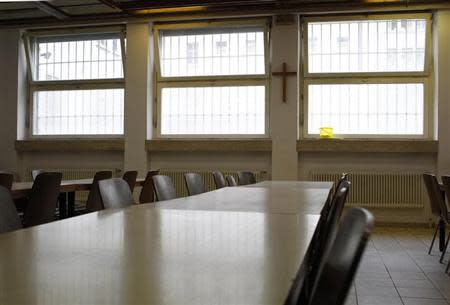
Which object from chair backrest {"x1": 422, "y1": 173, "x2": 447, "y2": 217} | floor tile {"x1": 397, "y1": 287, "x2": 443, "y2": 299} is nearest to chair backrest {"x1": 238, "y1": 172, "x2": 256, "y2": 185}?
chair backrest {"x1": 422, "y1": 173, "x2": 447, "y2": 217}

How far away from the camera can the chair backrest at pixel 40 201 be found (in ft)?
10.9

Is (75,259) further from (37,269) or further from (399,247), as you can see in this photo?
(399,247)

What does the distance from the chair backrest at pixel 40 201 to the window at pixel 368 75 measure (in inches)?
170

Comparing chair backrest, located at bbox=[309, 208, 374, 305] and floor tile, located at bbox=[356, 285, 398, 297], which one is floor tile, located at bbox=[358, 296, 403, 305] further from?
chair backrest, located at bbox=[309, 208, 374, 305]

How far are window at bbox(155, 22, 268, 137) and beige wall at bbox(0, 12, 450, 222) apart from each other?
30 centimetres

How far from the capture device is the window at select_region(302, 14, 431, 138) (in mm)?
6609

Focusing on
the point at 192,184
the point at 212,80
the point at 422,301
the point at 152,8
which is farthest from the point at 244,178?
the point at 152,8

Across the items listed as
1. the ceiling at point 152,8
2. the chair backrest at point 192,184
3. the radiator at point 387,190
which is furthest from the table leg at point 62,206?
the radiator at point 387,190

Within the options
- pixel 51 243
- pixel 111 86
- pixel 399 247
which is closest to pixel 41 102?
pixel 111 86

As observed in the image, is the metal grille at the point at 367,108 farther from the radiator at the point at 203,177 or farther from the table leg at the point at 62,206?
the table leg at the point at 62,206

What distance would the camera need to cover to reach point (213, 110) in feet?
23.5

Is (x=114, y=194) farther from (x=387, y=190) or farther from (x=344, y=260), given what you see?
(x=387, y=190)

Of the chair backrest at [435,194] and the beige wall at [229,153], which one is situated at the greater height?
the beige wall at [229,153]

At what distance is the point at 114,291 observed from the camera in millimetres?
753
